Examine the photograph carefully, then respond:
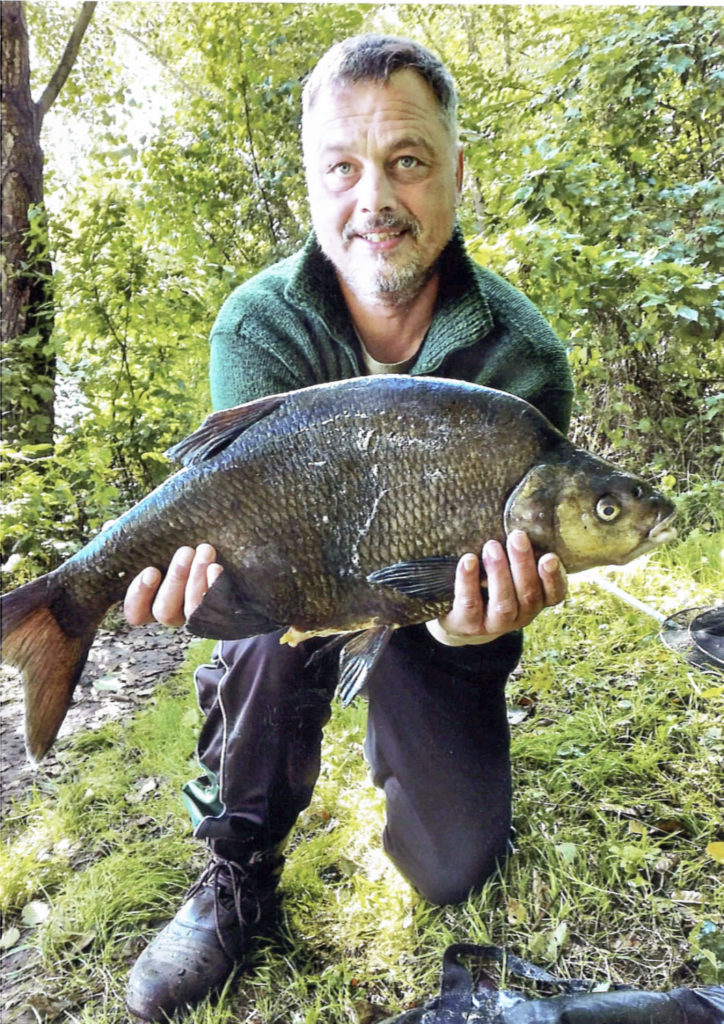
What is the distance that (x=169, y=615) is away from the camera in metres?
0.82

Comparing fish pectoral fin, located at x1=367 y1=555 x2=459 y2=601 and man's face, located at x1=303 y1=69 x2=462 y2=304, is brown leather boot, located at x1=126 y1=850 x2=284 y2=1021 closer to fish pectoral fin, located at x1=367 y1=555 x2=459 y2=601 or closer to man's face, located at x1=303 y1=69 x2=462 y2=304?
fish pectoral fin, located at x1=367 y1=555 x2=459 y2=601

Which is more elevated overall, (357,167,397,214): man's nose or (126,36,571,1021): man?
(357,167,397,214): man's nose

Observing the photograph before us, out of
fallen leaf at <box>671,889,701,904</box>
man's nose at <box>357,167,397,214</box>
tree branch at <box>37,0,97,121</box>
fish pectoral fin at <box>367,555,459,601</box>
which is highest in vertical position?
tree branch at <box>37,0,97,121</box>

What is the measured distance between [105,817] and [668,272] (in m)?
1.15

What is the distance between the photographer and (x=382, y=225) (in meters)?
0.90

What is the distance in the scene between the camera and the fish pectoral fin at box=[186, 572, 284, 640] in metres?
0.81

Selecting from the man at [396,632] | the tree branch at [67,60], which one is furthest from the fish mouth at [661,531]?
the tree branch at [67,60]

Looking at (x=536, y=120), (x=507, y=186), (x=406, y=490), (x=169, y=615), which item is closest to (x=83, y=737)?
(x=169, y=615)

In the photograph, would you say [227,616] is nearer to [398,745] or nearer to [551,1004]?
[398,745]

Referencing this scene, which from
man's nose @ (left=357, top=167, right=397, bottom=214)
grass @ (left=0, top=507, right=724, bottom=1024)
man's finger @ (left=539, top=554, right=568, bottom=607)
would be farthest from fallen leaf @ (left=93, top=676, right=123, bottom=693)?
man's nose @ (left=357, top=167, right=397, bottom=214)

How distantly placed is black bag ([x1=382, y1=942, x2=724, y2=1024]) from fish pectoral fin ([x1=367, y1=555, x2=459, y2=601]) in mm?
456

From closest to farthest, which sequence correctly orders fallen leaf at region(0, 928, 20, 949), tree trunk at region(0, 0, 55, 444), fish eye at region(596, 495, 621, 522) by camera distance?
fish eye at region(596, 495, 621, 522) < fallen leaf at region(0, 928, 20, 949) < tree trunk at region(0, 0, 55, 444)

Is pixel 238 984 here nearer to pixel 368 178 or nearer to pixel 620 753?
pixel 620 753

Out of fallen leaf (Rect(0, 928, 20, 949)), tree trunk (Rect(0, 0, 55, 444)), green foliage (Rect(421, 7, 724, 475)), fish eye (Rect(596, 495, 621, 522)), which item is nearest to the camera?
fish eye (Rect(596, 495, 621, 522))
